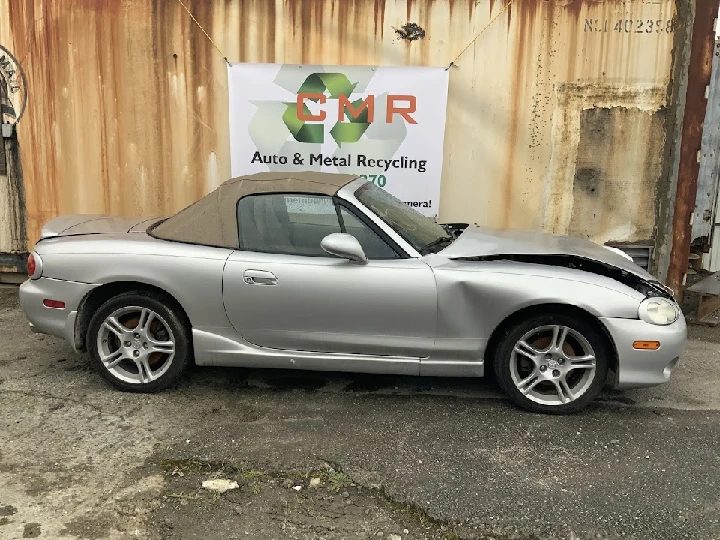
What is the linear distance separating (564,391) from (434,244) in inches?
47.7

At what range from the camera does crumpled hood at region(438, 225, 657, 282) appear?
13.4 feet

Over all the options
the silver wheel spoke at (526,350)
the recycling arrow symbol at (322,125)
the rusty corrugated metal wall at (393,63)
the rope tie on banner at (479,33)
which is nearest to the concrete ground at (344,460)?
the silver wheel spoke at (526,350)

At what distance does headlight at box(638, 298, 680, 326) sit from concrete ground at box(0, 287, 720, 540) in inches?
25.7

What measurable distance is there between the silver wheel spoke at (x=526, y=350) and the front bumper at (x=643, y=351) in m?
0.43

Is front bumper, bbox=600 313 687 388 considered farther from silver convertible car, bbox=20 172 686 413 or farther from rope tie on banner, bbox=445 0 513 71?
rope tie on banner, bbox=445 0 513 71

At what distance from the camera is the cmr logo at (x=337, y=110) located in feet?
20.9

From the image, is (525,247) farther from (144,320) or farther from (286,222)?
(144,320)

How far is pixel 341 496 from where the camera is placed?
122 inches

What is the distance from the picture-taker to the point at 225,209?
421 cm

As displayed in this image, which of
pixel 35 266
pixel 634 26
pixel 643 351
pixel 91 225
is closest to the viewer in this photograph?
pixel 643 351

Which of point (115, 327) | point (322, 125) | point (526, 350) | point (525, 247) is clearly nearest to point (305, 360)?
point (115, 327)

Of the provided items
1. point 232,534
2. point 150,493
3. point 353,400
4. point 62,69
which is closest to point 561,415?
point 353,400

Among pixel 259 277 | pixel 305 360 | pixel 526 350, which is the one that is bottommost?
pixel 305 360

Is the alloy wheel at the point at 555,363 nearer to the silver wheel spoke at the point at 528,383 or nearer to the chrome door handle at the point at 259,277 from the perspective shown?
the silver wheel spoke at the point at 528,383
